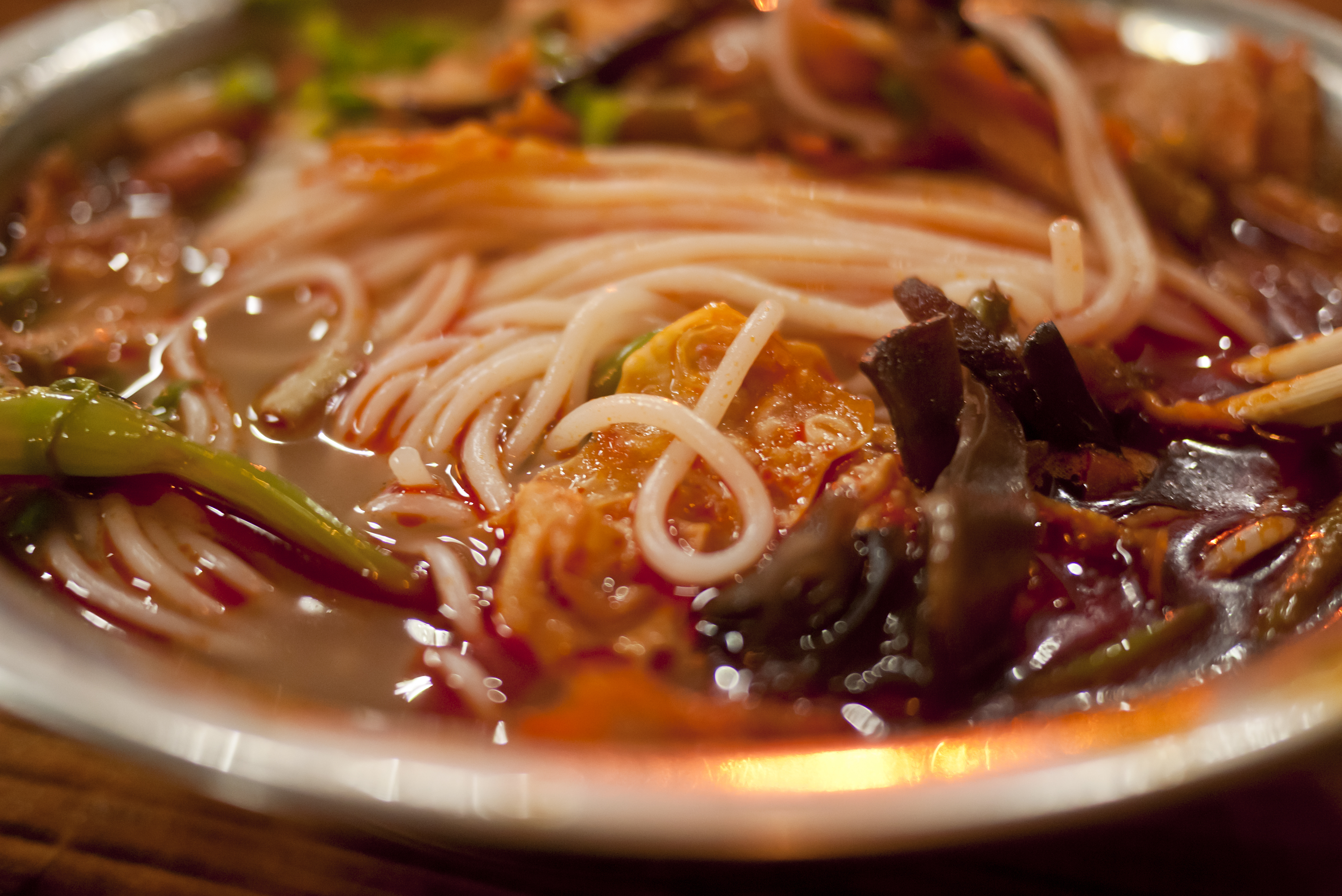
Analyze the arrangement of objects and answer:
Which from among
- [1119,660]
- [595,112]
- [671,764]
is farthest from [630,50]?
[671,764]

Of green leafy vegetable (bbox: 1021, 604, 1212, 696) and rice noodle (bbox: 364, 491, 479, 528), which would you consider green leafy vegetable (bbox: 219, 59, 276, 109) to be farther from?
green leafy vegetable (bbox: 1021, 604, 1212, 696)

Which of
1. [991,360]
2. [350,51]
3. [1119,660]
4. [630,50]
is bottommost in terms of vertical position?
[1119,660]

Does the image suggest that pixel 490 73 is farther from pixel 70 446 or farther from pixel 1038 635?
pixel 1038 635

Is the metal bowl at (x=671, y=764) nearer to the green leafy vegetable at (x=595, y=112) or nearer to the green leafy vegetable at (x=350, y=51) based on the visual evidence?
the green leafy vegetable at (x=595, y=112)

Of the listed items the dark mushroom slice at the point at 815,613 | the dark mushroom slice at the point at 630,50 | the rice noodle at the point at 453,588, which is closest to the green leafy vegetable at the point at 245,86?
the dark mushroom slice at the point at 630,50

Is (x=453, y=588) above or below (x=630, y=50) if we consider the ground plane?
below

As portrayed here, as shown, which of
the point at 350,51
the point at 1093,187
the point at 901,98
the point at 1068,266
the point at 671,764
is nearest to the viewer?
the point at 671,764

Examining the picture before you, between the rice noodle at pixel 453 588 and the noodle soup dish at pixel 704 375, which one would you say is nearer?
the noodle soup dish at pixel 704 375

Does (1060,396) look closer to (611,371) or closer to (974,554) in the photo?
(974,554)
